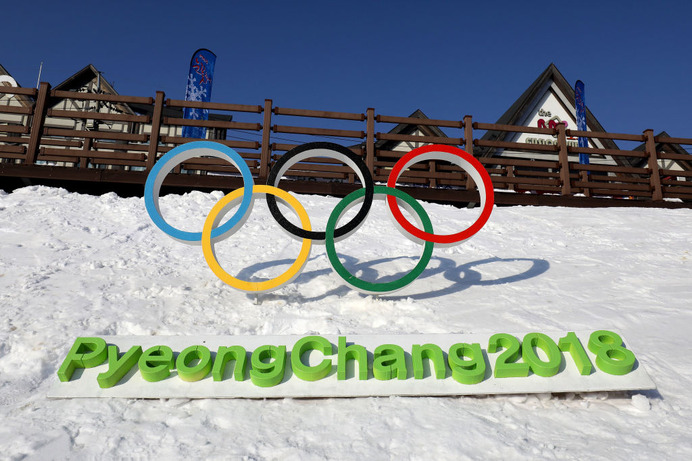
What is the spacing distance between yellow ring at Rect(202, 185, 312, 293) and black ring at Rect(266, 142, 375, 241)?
0.29ft

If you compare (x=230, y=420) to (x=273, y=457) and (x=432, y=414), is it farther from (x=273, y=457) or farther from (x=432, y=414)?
(x=432, y=414)

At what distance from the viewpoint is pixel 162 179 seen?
4.52 metres

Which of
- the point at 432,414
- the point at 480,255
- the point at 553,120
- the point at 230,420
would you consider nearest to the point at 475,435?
the point at 432,414

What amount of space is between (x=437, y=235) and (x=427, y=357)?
5.47ft

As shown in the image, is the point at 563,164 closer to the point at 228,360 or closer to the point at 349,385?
the point at 349,385

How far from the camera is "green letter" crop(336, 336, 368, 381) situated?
10.00 ft

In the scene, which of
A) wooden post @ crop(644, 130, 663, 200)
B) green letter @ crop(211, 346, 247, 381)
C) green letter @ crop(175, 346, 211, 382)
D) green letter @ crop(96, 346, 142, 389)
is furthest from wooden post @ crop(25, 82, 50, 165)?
wooden post @ crop(644, 130, 663, 200)

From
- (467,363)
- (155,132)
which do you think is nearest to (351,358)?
(467,363)

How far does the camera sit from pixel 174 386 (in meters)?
2.99

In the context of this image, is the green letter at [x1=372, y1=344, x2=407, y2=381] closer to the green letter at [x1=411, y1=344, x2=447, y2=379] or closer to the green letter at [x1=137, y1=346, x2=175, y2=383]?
the green letter at [x1=411, y1=344, x2=447, y2=379]

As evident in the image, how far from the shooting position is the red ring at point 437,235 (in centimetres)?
451

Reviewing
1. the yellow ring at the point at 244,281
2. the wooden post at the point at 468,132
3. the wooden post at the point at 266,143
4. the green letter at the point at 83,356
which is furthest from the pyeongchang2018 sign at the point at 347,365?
the wooden post at the point at 468,132

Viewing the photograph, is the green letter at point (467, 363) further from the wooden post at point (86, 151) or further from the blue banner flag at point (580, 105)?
the blue banner flag at point (580, 105)

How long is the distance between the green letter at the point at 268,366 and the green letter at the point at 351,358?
15.5 inches
